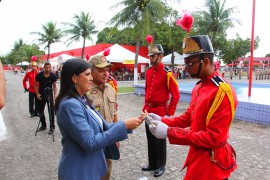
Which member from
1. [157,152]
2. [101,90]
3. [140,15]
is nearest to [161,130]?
[101,90]

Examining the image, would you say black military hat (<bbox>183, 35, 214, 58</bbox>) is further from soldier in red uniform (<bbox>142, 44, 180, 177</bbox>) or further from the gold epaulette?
soldier in red uniform (<bbox>142, 44, 180, 177</bbox>)

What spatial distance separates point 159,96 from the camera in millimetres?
4184

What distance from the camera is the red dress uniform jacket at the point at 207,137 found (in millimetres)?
1843

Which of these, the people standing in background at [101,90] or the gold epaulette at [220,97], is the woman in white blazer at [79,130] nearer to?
the gold epaulette at [220,97]

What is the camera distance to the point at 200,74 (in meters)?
2.07

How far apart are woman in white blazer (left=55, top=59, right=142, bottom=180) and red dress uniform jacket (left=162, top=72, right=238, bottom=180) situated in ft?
1.49

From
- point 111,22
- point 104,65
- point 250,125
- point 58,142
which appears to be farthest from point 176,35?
point 104,65

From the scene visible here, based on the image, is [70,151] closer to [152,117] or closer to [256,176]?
[152,117]

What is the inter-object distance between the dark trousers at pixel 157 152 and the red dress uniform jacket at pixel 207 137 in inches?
75.9

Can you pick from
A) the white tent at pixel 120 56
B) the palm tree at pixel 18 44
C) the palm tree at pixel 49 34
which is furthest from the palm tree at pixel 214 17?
the palm tree at pixel 18 44

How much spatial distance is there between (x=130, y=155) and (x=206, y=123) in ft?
10.3

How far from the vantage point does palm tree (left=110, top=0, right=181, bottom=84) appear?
15.5 metres

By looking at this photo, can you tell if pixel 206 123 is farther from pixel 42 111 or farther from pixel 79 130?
pixel 42 111

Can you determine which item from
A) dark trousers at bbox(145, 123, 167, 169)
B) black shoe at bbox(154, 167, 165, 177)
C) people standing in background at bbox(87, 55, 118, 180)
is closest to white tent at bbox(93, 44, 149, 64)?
dark trousers at bbox(145, 123, 167, 169)
